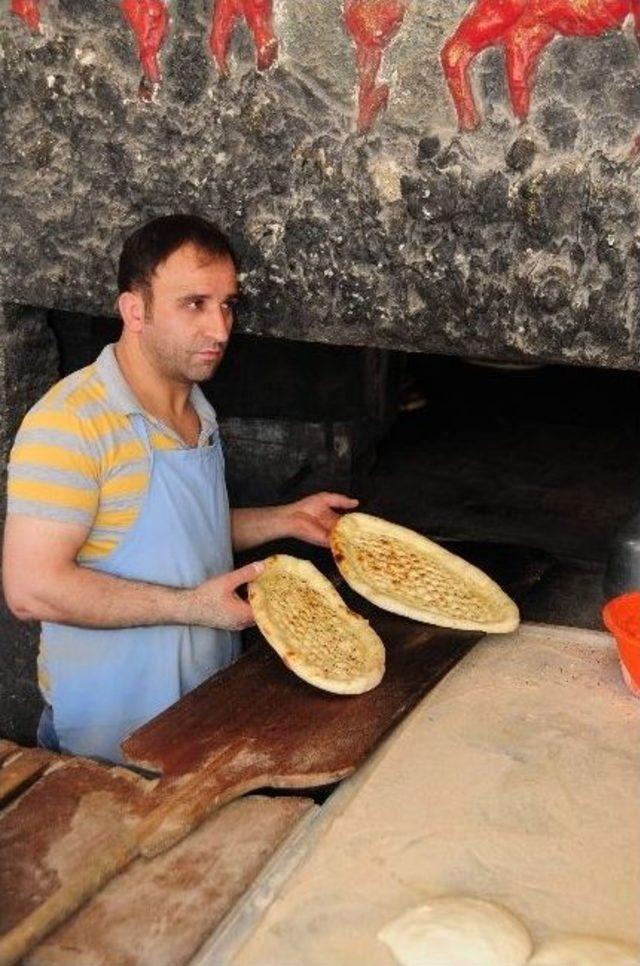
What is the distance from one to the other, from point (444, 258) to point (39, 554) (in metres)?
1.18

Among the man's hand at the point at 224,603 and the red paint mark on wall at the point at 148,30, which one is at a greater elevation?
the red paint mark on wall at the point at 148,30

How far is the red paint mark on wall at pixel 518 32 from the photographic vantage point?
251 centimetres

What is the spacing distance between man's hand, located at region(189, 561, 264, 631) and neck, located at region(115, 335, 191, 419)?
21.3 inches

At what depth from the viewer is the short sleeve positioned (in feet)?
8.43

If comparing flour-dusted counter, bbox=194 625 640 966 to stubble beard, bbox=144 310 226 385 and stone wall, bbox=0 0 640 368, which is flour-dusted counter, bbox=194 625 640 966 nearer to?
stone wall, bbox=0 0 640 368

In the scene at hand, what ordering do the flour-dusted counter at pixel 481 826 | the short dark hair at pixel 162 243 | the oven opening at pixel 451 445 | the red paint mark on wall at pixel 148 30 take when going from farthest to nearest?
the oven opening at pixel 451 445 < the red paint mark on wall at pixel 148 30 < the short dark hair at pixel 162 243 < the flour-dusted counter at pixel 481 826

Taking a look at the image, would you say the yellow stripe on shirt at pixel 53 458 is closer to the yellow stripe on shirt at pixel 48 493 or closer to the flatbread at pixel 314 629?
the yellow stripe on shirt at pixel 48 493

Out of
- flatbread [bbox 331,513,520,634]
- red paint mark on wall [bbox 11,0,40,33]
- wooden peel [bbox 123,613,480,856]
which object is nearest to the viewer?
wooden peel [bbox 123,613,480,856]

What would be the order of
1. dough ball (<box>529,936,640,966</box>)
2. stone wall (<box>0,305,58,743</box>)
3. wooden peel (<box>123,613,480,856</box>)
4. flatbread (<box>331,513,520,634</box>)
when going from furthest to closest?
1. stone wall (<box>0,305,58,743</box>)
2. flatbread (<box>331,513,520,634</box>)
3. wooden peel (<box>123,613,480,856</box>)
4. dough ball (<box>529,936,640,966</box>)

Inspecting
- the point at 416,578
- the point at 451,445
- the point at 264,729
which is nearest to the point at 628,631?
the point at 416,578

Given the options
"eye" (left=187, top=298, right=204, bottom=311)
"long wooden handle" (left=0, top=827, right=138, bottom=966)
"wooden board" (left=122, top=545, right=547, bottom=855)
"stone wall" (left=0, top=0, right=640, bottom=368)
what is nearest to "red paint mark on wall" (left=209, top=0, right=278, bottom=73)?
"stone wall" (left=0, top=0, right=640, bottom=368)

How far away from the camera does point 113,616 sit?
262cm

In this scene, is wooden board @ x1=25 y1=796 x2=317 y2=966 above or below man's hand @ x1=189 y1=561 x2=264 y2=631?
below

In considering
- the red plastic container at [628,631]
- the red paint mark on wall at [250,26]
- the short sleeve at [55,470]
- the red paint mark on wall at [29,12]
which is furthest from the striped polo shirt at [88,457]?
the red plastic container at [628,631]
